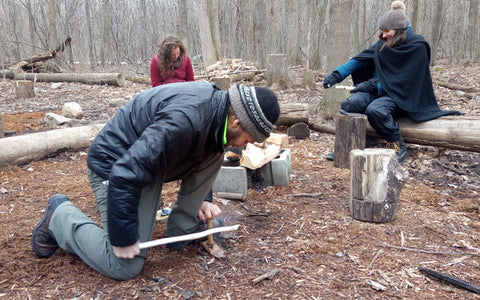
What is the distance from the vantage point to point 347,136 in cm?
471

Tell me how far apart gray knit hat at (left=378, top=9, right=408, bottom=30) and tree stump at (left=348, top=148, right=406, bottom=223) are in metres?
2.15

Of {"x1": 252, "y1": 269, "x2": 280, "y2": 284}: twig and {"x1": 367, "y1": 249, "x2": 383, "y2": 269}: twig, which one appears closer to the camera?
{"x1": 252, "y1": 269, "x2": 280, "y2": 284}: twig

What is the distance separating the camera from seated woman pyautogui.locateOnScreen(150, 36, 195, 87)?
5430 millimetres

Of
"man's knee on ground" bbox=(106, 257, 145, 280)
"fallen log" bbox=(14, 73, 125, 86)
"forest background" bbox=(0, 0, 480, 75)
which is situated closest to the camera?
"man's knee on ground" bbox=(106, 257, 145, 280)

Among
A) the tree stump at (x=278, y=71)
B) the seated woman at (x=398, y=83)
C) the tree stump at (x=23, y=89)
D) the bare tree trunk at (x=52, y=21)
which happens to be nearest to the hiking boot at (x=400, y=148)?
the seated woman at (x=398, y=83)

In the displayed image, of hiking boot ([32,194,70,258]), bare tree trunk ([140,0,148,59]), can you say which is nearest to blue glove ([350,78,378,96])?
hiking boot ([32,194,70,258])

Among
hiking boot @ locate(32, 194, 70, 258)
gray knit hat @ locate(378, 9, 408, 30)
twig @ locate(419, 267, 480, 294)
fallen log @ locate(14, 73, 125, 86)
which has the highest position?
gray knit hat @ locate(378, 9, 408, 30)

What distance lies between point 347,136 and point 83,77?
10159 millimetres

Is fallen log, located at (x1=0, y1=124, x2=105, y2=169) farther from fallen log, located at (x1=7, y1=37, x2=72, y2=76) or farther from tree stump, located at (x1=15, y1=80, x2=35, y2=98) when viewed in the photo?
fallen log, located at (x1=7, y1=37, x2=72, y2=76)

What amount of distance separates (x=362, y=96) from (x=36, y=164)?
14.1 feet

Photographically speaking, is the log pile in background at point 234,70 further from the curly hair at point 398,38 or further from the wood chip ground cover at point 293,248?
the wood chip ground cover at point 293,248

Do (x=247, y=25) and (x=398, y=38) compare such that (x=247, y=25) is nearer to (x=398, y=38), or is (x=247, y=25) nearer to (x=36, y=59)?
(x=36, y=59)

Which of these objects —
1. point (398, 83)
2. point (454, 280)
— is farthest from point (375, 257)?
point (398, 83)

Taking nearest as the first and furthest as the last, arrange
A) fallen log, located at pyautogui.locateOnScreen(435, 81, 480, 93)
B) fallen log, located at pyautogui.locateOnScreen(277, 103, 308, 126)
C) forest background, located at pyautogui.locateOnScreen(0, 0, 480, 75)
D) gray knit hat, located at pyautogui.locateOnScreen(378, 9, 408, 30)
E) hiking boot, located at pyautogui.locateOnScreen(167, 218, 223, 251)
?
hiking boot, located at pyautogui.locateOnScreen(167, 218, 223, 251) → gray knit hat, located at pyautogui.locateOnScreen(378, 9, 408, 30) → fallen log, located at pyautogui.locateOnScreen(277, 103, 308, 126) → fallen log, located at pyautogui.locateOnScreen(435, 81, 480, 93) → forest background, located at pyautogui.locateOnScreen(0, 0, 480, 75)
